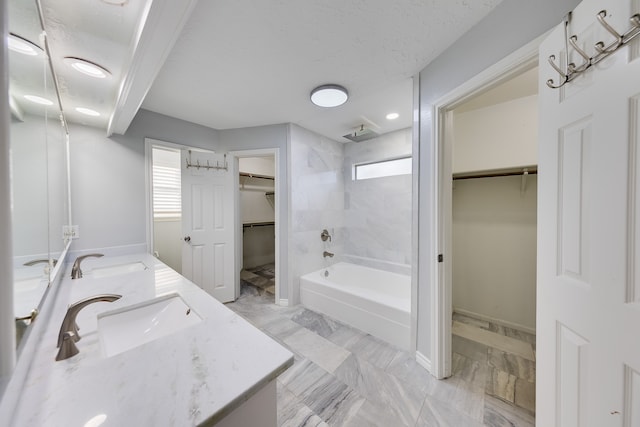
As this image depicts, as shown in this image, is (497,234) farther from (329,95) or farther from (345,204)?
(329,95)

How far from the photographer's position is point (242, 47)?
1438 mm

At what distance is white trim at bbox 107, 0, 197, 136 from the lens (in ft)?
2.92

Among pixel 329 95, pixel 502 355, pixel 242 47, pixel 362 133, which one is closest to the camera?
pixel 242 47

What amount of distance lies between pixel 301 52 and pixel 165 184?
2947mm

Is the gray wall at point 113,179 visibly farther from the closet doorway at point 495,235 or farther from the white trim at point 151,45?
the closet doorway at point 495,235

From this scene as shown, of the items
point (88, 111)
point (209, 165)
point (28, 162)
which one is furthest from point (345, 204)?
point (28, 162)

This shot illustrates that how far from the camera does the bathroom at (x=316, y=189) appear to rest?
1.62 meters

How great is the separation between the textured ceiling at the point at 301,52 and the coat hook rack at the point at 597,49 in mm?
671

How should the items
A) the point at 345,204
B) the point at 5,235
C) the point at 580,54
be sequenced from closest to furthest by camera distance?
the point at 5,235, the point at 580,54, the point at 345,204

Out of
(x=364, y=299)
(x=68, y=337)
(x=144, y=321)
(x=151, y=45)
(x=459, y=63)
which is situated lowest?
(x=364, y=299)

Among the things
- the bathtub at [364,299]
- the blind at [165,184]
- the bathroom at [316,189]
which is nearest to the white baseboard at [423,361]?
the bathroom at [316,189]

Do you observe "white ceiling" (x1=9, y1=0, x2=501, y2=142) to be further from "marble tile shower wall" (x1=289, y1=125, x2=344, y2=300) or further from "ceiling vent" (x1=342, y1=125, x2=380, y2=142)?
"marble tile shower wall" (x1=289, y1=125, x2=344, y2=300)

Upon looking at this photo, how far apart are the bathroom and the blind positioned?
91cm

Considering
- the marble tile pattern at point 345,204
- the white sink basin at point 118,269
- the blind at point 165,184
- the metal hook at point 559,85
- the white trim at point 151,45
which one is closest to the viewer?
the metal hook at point 559,85
